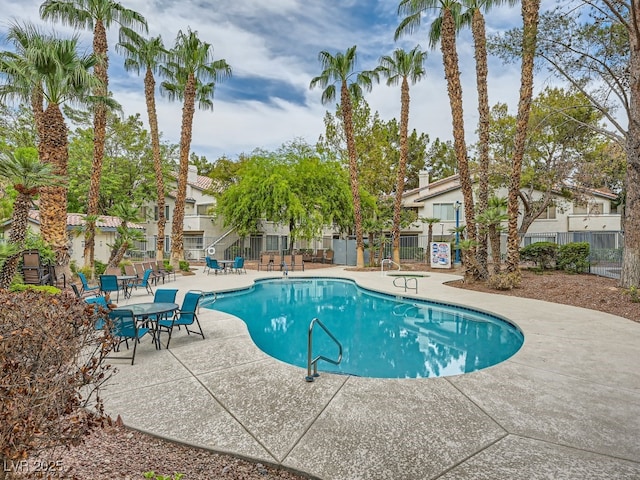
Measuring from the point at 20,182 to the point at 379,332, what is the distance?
961 cm

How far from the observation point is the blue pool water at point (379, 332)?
672 cm

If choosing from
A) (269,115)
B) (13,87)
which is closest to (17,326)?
(13,87)

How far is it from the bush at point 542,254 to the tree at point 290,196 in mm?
11316

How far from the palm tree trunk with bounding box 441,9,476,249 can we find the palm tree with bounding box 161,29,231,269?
1201cm

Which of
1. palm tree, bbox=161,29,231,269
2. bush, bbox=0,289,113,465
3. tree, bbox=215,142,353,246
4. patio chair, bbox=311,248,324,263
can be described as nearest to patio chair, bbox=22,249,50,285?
palm tree, bbox=161,29,231,269

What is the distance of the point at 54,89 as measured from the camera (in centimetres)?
1152

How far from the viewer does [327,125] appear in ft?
113

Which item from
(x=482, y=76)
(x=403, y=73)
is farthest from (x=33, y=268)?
(x=403, y=73)

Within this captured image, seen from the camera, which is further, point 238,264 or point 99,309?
point 238,264

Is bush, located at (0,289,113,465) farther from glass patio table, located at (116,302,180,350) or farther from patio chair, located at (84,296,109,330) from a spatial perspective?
glass patio table, located at (116,302,180,350)

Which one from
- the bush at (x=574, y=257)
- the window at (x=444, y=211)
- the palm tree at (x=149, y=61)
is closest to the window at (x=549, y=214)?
the window at (x=444, y=211)

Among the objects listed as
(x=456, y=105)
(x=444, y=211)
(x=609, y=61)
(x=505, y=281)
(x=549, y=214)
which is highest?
(x=609, y=61)

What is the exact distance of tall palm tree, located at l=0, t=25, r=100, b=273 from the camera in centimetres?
1110

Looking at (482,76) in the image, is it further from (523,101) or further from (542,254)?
(542,254)
